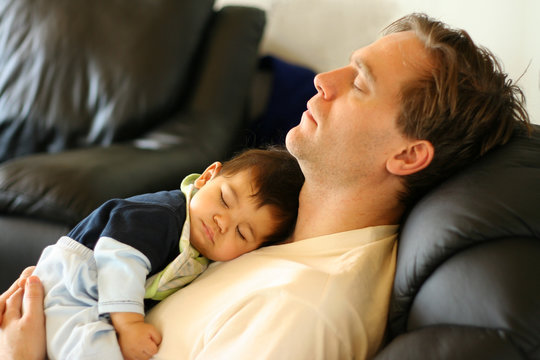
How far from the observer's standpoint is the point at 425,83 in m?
1.10

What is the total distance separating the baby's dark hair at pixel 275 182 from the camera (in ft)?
4.17

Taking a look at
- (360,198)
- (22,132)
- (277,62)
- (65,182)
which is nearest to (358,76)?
(360,198)

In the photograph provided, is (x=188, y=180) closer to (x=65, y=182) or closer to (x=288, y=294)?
(x=65, y=182)

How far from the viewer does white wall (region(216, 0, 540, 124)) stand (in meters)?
1.68

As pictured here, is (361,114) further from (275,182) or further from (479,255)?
(479,255)

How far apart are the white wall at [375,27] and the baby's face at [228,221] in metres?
0.85

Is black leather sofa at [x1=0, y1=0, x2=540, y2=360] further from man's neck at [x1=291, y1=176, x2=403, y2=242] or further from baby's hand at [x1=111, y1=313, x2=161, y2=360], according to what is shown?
baby's hand at [x1=111, y1=313, x2=161, y2=360]

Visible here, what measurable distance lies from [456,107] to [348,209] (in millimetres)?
317

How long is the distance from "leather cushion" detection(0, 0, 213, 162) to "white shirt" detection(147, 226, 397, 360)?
3.96 feet

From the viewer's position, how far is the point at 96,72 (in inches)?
88.0

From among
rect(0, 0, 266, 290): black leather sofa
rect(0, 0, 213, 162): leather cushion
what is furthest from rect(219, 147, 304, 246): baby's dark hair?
rect(0, 0, 213, 162): leather cushion

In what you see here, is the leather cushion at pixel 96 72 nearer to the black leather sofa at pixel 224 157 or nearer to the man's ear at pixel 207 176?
the black leather sofa at pixel 224 157

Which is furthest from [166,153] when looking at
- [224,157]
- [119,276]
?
[119,276]

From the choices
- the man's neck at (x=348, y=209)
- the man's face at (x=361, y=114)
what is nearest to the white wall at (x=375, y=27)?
the man's face at (x=361, y=114)
